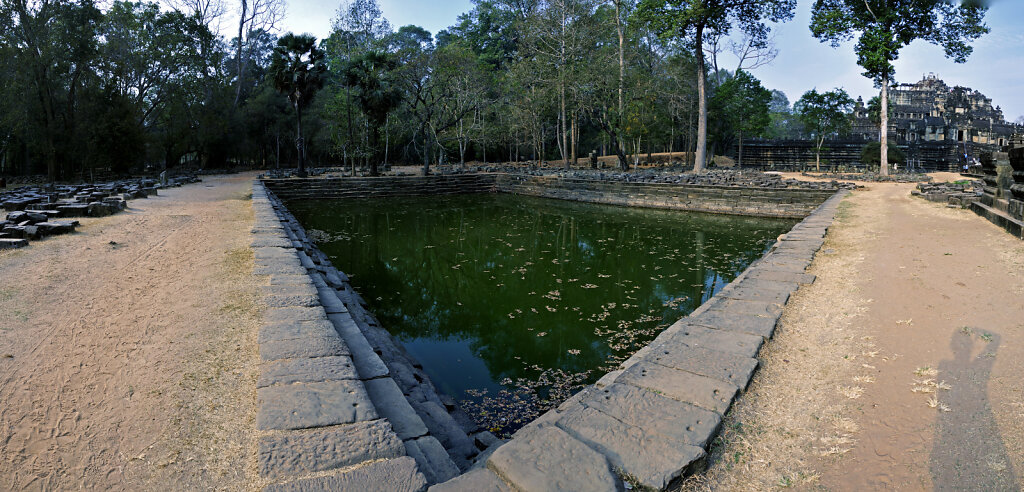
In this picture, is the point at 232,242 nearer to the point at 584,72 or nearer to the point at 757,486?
the point at 757,486

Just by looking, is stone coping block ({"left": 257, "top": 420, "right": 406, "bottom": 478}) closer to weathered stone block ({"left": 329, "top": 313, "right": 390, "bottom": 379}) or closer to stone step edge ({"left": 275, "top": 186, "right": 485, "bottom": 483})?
stone step edge ({"left": 275, "top": 186, "right": 485, "bottom": 483})

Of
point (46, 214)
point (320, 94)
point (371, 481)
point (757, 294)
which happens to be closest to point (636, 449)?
point (371, 481)

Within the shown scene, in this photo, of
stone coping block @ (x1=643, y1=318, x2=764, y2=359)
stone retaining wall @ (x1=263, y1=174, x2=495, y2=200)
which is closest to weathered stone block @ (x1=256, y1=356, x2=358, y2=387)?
stone coping block @ (x1=643, y1=318, x2=764, y2=359)

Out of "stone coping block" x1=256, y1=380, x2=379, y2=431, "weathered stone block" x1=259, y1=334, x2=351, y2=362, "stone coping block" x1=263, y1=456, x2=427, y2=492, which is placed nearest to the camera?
"stone coping block" x1=263, y1=456, x2=427, y2=492

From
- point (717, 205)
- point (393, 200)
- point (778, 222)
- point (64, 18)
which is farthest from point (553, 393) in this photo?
point (64, 18)

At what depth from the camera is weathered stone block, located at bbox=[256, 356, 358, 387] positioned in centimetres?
245

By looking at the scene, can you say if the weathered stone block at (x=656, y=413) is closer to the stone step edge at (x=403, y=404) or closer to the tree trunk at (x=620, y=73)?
the stone step edge at (x=403, y=404)

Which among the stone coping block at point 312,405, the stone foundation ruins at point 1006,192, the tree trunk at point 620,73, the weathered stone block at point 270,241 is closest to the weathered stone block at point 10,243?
the weathered stone block at point 270,241

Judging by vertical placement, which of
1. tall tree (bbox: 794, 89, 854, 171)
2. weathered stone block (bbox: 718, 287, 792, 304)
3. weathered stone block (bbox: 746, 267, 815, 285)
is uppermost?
tall tree (bbox: 794, 89, 854, 171)

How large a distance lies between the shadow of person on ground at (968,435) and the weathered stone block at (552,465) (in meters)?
1.09

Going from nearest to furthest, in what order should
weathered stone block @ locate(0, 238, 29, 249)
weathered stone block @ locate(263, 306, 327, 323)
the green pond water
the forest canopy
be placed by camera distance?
weathered stone block @ locate(263, 306, 327, 323) → the green pond water → weathered stone block @ locate(0, 238, 29, 249) → the forest canopy

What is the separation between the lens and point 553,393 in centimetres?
372

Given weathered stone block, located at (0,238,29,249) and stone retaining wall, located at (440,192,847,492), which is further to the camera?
weathered stone block, located at (0,238,29,249)

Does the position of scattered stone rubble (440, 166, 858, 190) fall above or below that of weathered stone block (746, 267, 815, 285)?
above
